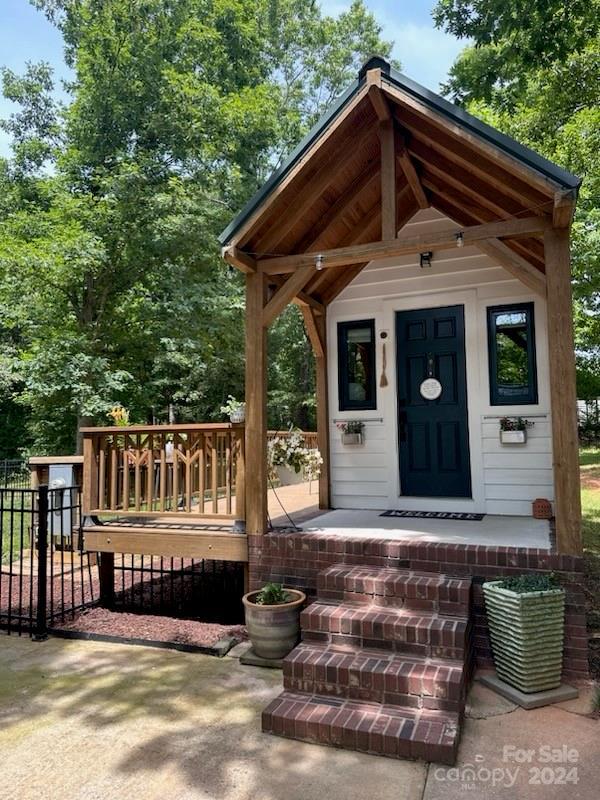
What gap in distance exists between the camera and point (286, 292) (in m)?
4.61

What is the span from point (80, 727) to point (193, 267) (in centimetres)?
1338

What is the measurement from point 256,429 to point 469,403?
2.44 metres

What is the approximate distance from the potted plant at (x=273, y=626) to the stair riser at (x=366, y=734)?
0.94 metres

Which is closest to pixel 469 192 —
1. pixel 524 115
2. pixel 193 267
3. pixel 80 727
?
pixel 80 727

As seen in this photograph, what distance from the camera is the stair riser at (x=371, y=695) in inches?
115

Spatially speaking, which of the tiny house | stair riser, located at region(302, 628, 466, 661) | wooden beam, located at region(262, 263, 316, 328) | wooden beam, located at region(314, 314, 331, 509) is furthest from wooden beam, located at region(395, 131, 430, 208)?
stair riser, located at region(302, 628, 466, 661)

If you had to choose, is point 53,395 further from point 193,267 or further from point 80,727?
point 80,727

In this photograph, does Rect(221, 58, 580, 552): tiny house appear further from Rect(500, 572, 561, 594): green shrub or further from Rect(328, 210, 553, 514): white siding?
Rect(500, 572, 561, 594): green shrub

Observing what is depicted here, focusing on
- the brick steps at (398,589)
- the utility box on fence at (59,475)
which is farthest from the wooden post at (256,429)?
the utility box on fence at (59,475)

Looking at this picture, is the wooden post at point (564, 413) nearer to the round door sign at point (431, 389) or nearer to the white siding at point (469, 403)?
the white siding at point (469, 403)

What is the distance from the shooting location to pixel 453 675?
3.01m

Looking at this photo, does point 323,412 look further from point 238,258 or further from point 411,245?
point 411,245

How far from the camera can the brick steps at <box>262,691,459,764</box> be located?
268 cm

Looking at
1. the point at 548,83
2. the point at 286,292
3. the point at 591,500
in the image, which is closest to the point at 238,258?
the point at 286,292
